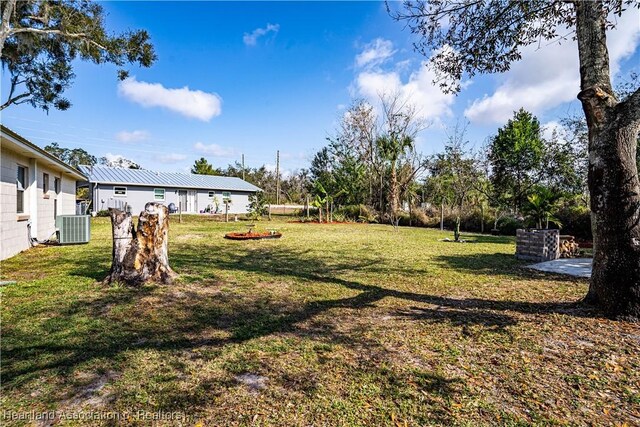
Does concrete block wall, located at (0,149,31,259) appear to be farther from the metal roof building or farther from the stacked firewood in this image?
the metal roof building

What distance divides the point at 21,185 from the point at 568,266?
1441 centimetres

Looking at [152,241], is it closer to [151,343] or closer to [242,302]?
[242,302]

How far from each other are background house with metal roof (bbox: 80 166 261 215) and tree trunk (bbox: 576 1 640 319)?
75.4ft

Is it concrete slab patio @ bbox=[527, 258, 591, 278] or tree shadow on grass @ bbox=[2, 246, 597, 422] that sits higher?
concrete slab patio @ bbox=[527, 258, 591, 278]

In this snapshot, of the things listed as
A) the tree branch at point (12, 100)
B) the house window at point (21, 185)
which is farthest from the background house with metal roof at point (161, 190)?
the house window at point (21, 185)

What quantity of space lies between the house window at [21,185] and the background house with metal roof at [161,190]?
13690 millimetres

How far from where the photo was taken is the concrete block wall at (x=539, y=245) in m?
8.70

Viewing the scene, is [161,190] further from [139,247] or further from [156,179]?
[139,247]

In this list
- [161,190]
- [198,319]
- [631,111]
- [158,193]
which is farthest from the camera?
[161,190]

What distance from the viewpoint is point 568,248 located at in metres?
9.55

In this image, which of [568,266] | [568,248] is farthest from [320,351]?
[568,248]

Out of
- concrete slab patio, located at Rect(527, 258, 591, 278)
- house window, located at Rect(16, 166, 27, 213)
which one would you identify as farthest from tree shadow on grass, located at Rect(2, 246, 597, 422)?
house window, located at Rect(16, 166, 27, 213)

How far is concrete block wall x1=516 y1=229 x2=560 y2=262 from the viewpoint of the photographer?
8.70 m

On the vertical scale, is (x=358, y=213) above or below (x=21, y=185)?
below
